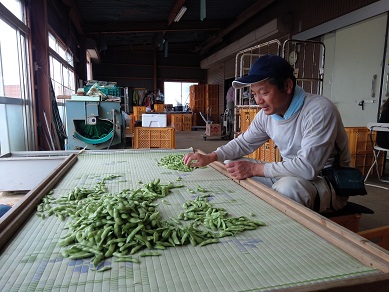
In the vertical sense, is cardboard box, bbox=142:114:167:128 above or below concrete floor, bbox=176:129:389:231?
above

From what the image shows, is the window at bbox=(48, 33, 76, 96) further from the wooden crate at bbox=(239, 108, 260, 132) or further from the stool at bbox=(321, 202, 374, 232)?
the stool at bbox=(321, 202, 374, 232)

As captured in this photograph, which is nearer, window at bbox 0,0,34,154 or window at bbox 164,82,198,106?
window at bbox 0,0,34,154

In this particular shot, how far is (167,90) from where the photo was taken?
672 inches

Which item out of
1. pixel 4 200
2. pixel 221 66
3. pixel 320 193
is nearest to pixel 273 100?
pixel 320 193

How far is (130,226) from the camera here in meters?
1.11

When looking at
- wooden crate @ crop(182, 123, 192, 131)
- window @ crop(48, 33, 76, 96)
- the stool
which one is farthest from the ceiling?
the stool

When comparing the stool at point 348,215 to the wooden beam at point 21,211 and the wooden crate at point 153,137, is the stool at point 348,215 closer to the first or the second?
the wooden beam at point 21,211

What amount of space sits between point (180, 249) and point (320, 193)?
0.99 m

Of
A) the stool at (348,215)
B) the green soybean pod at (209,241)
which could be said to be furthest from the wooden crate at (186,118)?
the green soybean pod at (209,241)

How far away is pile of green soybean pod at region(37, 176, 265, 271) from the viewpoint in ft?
3.31

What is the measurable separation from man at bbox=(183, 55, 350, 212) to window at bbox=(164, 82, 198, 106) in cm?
1537

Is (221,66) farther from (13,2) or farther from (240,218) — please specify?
(240,218)

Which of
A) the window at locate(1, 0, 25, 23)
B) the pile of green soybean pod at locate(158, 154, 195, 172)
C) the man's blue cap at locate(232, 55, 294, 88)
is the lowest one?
the pile of green soybean pod at locate(158, 154, 195, 172)

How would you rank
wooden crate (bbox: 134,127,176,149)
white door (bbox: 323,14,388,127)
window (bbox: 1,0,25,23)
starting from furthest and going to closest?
white door (bbox: 323,14,388,127) → wooden crate (bbox: 134,127,176,149) → window (bbox: 1,0,25,23)
